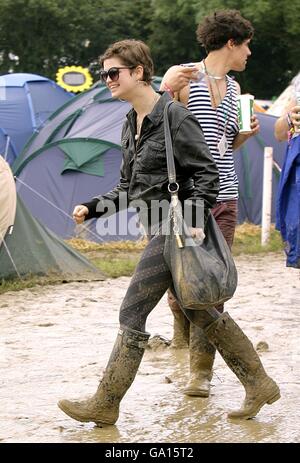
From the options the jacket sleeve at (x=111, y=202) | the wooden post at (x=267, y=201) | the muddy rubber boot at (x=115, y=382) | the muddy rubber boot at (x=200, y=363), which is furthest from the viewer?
the wooden post at (x=267, y=201)

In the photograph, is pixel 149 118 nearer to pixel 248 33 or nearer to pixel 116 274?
pixel 248 33

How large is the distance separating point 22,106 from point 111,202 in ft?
40.9

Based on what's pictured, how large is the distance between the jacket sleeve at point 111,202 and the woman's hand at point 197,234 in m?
0.52

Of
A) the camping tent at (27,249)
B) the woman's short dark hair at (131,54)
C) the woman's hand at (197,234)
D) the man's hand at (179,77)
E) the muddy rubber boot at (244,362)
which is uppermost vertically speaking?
the woman's short dark hair at (131,54)

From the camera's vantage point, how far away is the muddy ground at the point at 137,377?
14.5 feet

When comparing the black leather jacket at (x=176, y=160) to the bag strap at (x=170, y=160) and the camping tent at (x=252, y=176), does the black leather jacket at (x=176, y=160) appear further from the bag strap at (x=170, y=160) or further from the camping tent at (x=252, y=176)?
the camping tent at (x=252, y=176)

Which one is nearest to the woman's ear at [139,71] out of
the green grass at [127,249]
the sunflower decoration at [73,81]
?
the green grass at [127,249]

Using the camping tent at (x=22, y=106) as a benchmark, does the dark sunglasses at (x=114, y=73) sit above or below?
above

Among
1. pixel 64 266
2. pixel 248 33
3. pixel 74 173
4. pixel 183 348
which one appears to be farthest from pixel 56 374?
pixel 74 173

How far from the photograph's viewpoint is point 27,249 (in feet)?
31.0

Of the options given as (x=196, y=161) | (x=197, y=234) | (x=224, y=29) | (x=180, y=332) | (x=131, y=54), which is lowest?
(x=180, y=332)

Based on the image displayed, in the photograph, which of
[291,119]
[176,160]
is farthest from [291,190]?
[176,160]

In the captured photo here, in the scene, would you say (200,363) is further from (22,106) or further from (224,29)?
(22,106)

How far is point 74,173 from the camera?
13.1 meters
